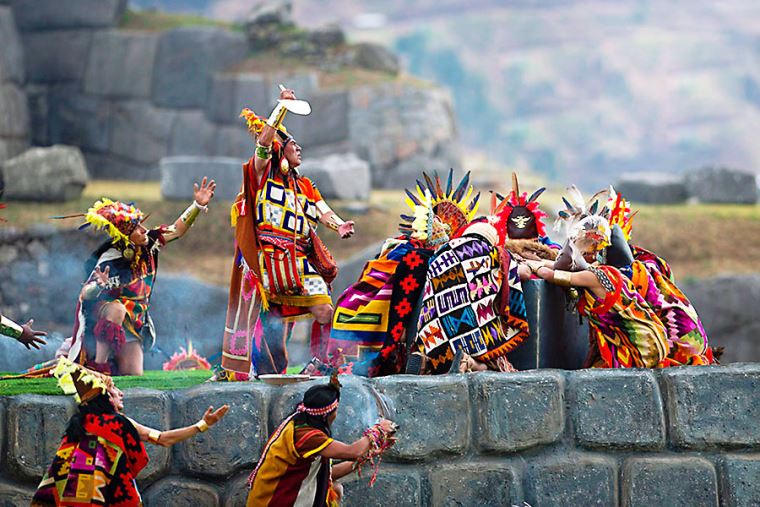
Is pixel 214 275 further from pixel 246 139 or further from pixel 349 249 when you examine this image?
pixel 246 139

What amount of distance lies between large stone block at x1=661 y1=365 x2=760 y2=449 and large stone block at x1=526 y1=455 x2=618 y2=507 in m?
0.43

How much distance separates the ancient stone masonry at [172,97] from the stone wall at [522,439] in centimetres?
1389

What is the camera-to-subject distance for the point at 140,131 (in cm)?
2147

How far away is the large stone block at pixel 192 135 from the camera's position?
2091 centimetres

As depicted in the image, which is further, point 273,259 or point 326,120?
point 326,120

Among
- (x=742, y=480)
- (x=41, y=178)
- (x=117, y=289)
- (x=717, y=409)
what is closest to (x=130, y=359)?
(x=117, y=289)

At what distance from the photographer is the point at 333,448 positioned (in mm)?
5285

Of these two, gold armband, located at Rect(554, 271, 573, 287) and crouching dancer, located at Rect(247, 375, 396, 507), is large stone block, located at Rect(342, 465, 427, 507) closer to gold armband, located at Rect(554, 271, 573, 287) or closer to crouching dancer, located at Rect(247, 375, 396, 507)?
crouching dancer, located at Rect(247, 375, 396, 507)

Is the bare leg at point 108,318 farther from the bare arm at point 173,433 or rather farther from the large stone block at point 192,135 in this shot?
the large stone block at point 192,135

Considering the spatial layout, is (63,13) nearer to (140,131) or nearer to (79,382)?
(140,131)

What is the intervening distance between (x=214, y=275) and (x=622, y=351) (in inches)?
393

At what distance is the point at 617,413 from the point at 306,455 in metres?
1.86

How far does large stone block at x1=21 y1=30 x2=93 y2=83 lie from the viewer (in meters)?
21.8

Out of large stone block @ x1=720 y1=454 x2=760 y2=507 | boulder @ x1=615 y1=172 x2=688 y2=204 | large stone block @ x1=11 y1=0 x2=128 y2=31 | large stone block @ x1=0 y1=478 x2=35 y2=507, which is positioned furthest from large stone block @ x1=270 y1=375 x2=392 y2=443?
large stone block @ x1=11 y1=0 x2=128 y2=31
